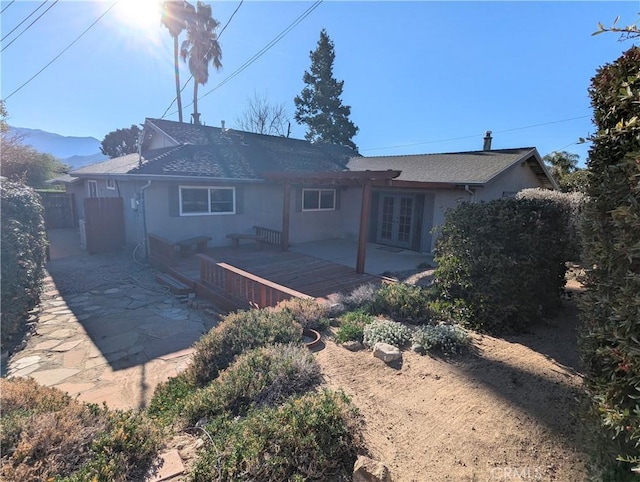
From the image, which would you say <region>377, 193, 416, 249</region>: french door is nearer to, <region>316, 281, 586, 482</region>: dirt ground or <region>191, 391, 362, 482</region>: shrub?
<region>316, 281, 586, 482</region>: dirt ground

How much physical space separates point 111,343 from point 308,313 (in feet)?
11.0

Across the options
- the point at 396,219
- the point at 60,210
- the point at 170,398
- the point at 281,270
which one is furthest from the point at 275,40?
the point at 60,210

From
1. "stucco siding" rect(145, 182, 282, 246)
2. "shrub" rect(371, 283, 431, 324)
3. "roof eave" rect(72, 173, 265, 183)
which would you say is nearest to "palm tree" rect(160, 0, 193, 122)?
"stucco siding" rect(145, 182, 282, 246)

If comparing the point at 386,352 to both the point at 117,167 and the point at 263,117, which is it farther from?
the point at 263,117

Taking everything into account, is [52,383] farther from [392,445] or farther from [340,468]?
[392,445]

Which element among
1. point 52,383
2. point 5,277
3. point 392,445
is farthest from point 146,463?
point 5,277

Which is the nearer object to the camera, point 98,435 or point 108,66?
point 98,435

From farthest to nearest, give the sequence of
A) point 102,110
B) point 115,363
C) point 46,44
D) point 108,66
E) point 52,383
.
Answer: point 102,110
point 108,66
point 46,44
point 115,363
point 52,383

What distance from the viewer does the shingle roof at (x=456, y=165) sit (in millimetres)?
10602

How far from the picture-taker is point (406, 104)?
659 inches

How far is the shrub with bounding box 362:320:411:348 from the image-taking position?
3945 mm

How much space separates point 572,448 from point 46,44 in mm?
14892

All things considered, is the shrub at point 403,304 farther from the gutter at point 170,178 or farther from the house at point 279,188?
the gutter at point 170,178

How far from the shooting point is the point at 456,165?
12.3m
